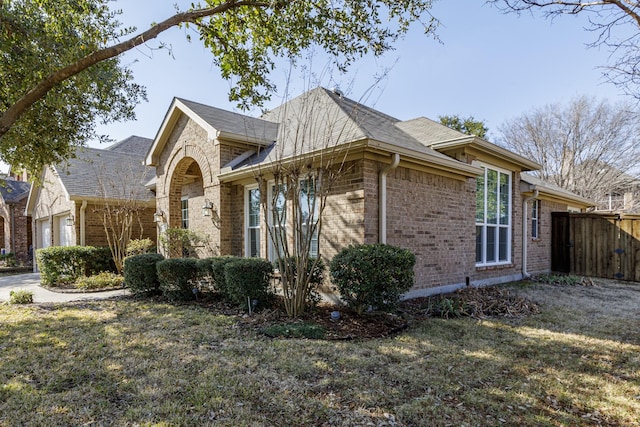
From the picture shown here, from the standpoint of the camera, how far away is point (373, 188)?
6906 millimetres

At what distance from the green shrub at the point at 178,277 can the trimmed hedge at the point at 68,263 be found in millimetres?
5628

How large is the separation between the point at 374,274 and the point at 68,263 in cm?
1092

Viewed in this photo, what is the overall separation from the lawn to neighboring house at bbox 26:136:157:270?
709 cm

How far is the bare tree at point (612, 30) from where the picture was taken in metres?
5.43

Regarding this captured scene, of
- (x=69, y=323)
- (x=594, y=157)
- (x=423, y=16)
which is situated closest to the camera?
(x=69, y=323)

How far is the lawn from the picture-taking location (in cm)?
315

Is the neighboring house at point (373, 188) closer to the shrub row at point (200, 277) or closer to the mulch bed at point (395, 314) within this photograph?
the mulch bed at point (395, 314)

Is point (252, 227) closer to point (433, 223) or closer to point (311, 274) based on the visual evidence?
point (311, 274)

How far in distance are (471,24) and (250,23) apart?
467 centimetres

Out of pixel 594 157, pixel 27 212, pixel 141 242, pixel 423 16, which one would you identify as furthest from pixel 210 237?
pixel 594 157

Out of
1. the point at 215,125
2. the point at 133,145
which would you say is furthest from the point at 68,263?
the point at 133,145

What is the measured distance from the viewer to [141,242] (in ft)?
37.7

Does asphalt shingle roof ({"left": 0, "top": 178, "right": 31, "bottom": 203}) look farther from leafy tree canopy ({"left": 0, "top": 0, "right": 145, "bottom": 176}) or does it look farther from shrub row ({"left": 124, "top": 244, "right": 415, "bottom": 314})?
shrub row ({"left": 124, "top": 244, "right": 415, "bottom": 314})

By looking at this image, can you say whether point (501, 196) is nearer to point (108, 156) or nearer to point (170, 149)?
point (170, 149)
